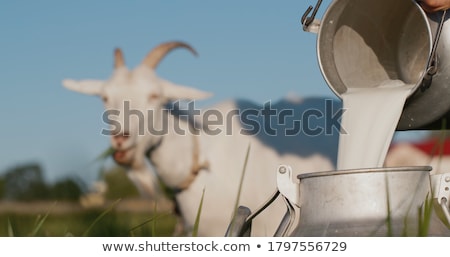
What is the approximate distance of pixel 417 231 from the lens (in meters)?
1.67

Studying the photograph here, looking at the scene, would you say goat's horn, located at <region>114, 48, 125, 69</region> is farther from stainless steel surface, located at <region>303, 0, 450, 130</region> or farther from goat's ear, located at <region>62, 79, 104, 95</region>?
stainless steel surface, located at <region>303, 0, 450, 130</region>

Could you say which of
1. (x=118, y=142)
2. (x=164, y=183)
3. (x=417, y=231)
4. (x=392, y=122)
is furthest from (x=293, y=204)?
(x=164, y=183)

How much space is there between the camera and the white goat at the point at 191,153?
4.14 m

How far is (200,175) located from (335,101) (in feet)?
2.20

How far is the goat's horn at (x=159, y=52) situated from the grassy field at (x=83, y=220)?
1.89 ft

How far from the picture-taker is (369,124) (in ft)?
7.10

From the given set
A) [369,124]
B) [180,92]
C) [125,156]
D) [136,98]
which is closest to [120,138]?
[125,156]

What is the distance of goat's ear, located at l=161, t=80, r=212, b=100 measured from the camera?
4422mm

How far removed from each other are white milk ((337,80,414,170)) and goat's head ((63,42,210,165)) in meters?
1.94

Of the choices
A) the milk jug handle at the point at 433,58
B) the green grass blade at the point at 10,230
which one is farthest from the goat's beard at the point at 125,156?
the green grass blade at the point at 10,230

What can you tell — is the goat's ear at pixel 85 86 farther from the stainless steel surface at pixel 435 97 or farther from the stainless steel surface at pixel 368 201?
the stainless steel surface at pixel 368 201

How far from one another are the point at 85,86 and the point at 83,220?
33.6 inches

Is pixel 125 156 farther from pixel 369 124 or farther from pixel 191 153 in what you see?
pixel 369 124
